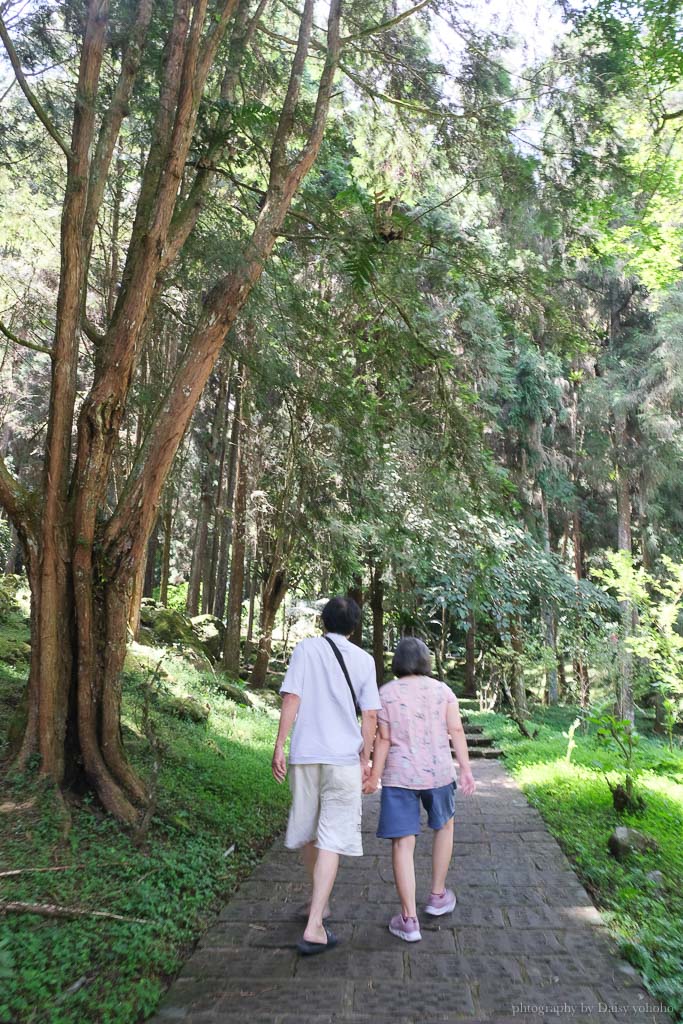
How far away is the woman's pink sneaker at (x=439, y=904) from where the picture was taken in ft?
14.2

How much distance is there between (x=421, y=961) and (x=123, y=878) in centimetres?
189

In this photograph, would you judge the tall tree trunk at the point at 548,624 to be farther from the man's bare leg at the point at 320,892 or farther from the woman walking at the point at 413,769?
the man's bare leg at the point at 320,892

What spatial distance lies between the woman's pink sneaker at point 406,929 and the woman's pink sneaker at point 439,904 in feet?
0.96

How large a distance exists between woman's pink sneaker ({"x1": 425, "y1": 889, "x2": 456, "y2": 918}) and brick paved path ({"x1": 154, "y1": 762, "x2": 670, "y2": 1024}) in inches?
2.0

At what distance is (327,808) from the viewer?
3.91m

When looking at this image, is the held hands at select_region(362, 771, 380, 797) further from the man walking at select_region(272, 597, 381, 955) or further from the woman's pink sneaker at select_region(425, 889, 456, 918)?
the woman's pink sneaker at select_region(425, 889, 456, 918)

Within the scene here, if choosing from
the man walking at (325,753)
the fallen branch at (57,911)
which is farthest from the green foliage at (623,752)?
the fallen branch at (57,911)

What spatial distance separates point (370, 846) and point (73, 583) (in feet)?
10.5

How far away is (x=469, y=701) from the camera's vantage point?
21594mm

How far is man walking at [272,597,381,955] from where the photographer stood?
152 inches

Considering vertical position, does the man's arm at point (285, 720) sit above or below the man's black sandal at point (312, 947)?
above

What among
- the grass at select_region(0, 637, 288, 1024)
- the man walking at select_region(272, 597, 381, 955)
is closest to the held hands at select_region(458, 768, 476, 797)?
the man walking at select_region(272, 597, 381, 955)

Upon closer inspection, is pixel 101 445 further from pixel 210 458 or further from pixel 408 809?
pixel 210 458

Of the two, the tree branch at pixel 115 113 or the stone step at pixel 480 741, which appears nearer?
the tree branch at pixel 115 113
